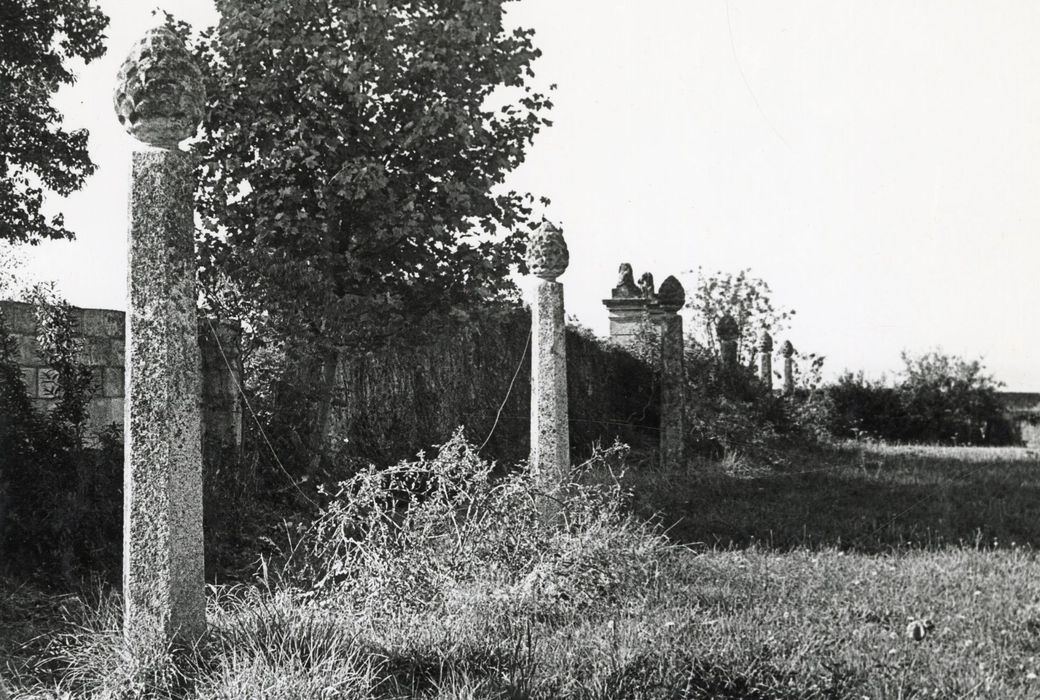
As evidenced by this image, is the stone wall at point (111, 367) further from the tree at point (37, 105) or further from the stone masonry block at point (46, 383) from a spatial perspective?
the tree at point (37, 105)

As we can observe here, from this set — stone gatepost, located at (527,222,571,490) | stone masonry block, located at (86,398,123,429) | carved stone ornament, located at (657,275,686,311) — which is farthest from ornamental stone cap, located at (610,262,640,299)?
stone masonry block, located at (86,398,123,429)

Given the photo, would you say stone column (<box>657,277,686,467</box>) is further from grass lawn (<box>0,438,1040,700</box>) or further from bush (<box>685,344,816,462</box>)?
grass lawn (<box>0,438,1040,700</box>)

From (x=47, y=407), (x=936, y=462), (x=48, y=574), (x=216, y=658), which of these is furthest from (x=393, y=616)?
(x=936, y=462)

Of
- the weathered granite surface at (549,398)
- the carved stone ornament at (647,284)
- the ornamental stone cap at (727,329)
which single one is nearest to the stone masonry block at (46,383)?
the weathered granite surface at (549,398)

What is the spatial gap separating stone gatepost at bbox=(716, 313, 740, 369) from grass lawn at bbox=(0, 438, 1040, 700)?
7880 millimetres

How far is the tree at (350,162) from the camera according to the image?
27.3 ft

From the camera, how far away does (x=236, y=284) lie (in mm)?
8500

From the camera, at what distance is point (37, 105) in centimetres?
1362

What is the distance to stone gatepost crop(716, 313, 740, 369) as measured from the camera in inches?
621

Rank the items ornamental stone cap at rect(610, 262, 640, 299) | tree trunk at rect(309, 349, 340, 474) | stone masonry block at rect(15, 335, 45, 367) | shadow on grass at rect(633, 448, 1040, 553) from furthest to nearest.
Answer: ornamental stone cap at rect(610, 262, 640, 299) → tree trunk at rect(309, 349, 340, 474) → shadow on grass at rect(633, 448, 1040, 553) → stone masonry block at rect(15, 335, 45, 367)

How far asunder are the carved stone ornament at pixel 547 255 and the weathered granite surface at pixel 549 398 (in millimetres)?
139

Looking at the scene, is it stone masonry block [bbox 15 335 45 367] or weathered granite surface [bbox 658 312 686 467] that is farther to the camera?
weathered granite surface [bbox 658 312 686 467]

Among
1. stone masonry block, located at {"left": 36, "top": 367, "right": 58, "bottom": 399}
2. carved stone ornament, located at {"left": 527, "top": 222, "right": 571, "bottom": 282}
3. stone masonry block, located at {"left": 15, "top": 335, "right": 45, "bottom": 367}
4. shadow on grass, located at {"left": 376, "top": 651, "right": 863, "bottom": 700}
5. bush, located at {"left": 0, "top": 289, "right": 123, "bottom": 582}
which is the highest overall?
carved stone ornament, located at {"left": 527, "top": 222, "right": 571, "bottom": 282}

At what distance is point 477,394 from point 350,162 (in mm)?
4391
